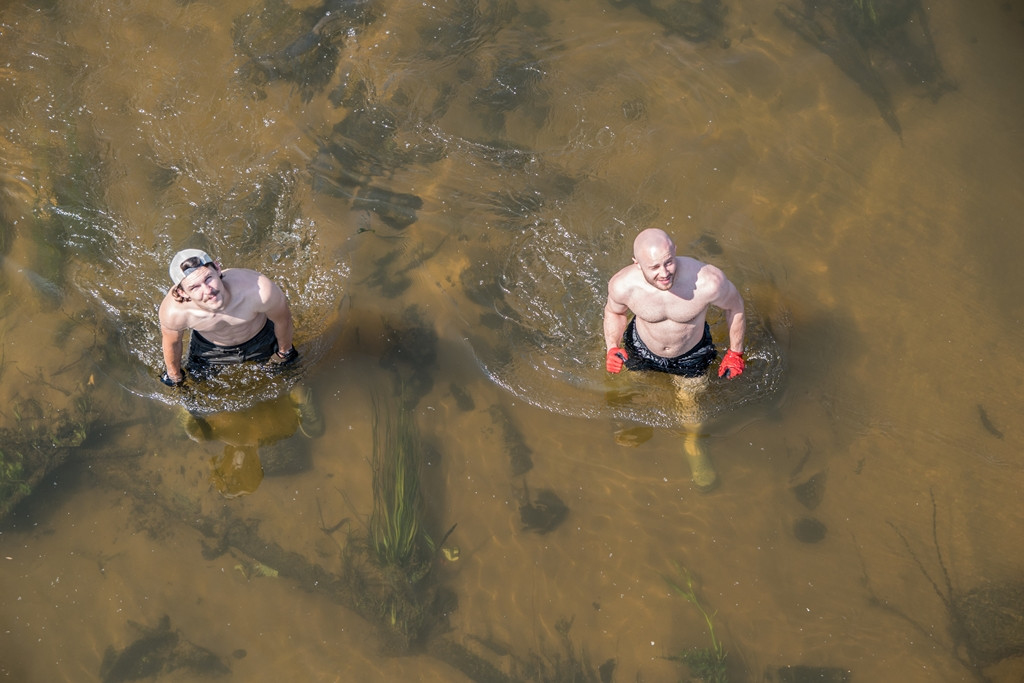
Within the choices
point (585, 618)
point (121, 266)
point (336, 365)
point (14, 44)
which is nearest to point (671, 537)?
point (585, 618)

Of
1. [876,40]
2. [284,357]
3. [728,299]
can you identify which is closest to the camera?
[728,299]

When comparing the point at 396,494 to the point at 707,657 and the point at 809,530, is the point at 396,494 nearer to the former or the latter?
the point at 707,657

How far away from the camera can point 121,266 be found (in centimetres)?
777

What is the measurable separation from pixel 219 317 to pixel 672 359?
3.46 m

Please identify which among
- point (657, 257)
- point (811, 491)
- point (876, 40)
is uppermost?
point (876, 40)

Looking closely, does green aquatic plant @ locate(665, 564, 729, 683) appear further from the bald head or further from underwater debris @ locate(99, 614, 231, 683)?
underwater debris @ locate(99, 614, 231, 683)

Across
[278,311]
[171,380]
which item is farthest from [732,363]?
[171,380]

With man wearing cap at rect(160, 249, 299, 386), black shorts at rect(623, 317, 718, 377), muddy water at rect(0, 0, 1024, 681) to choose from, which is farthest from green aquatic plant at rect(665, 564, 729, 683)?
man wearing cap at rect(160, 249, 299, 386)

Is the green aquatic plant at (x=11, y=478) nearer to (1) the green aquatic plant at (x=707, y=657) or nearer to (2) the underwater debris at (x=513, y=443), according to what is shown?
(2) the underwater debris at (x=513, y=443)

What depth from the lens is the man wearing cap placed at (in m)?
5.85

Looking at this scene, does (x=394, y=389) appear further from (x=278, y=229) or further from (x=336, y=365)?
(x=278, y=229)

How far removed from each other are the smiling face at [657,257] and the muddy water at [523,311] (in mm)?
1783

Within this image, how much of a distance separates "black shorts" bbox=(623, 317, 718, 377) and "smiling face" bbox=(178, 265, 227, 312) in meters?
3.10

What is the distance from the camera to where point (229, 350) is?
6609 mm
